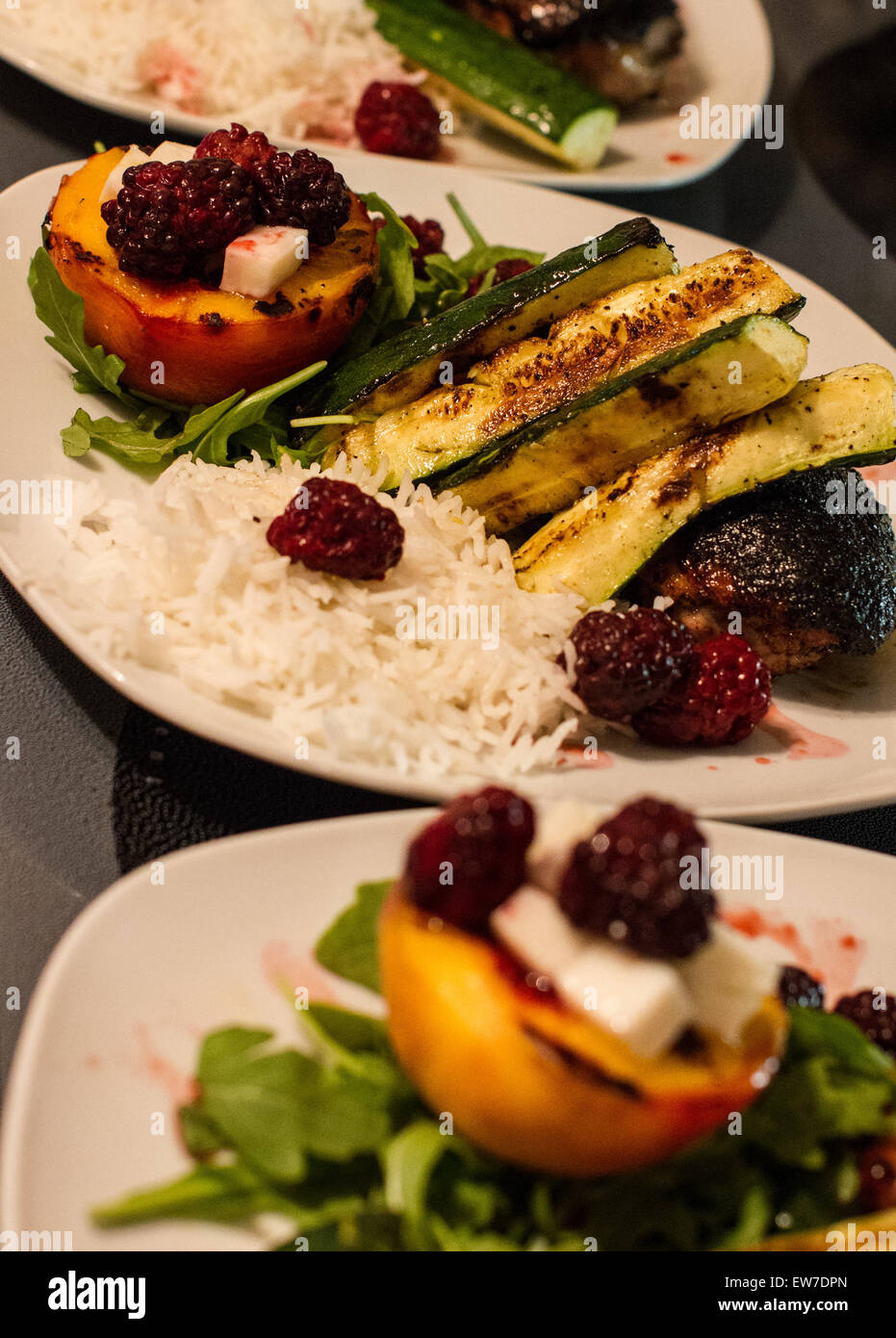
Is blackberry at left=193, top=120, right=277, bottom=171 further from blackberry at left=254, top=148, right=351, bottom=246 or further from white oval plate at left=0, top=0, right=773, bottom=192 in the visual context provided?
white oval plate at left=0, top=0, right=773, bottom=192

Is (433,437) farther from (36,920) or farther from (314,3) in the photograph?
(314,3)

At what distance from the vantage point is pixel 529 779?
200 cm

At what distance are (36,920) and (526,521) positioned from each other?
4.24 feet

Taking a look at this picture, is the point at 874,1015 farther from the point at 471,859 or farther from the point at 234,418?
the point at 234,418

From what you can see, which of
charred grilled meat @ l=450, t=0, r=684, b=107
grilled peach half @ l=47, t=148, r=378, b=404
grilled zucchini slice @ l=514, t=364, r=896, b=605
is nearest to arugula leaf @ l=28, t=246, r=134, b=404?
grilled peach half @ l=47, t=148, r=378, b=404

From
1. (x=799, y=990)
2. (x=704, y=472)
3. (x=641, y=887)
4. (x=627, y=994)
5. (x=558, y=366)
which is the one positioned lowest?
(x=799, y=990)

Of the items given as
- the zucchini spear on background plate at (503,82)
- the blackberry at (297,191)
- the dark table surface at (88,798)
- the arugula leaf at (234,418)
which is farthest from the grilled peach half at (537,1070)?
the zucchini spear on background plate at (503,82)

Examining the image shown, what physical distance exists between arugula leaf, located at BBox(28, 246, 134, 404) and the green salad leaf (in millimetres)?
1618

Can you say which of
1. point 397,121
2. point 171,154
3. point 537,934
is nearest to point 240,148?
point 171,154

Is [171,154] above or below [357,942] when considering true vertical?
above

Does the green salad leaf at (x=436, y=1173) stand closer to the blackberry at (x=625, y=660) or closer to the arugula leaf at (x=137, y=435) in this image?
the blackberry at (x=625, y=660)

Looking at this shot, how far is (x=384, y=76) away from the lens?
3.88 metres

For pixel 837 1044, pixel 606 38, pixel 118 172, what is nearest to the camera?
pixel 837 1044

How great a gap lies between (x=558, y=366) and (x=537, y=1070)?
1.76 m
